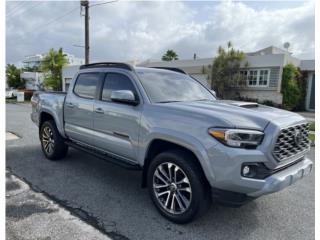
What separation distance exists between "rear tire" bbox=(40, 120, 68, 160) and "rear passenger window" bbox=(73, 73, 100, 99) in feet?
3.63

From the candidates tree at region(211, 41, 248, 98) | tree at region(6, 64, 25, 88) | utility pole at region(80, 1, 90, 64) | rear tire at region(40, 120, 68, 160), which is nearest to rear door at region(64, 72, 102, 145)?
rear tire at region(40, 120, 68, 160)

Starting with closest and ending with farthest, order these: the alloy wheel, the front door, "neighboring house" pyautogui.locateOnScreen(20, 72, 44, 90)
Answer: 1. the front door
2. the alloy wheel
3. "neighboring house" pyautogui.locateOnScreen(20, 72, 44, 90)

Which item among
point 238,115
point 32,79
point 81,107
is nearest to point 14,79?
point 32,79

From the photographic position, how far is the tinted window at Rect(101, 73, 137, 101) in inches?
153

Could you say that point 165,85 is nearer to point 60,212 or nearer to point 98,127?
point 98,127

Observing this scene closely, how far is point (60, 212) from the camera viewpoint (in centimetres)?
335

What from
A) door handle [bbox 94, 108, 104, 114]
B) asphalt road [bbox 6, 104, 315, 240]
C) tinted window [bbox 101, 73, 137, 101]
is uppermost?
tinted window [bbox 101, 73, 137, 101]

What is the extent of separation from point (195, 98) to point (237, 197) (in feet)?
5.93

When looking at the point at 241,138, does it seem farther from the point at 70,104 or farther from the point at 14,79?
the point at 14,79

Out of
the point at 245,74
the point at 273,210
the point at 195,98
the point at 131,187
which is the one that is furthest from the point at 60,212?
the point at 245,74

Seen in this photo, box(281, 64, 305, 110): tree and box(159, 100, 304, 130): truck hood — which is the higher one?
box(281, 64, 305, 110): tree

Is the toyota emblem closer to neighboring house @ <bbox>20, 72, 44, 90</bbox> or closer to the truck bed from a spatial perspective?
the truck bed

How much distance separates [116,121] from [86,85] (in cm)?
136

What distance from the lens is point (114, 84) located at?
414 cm
